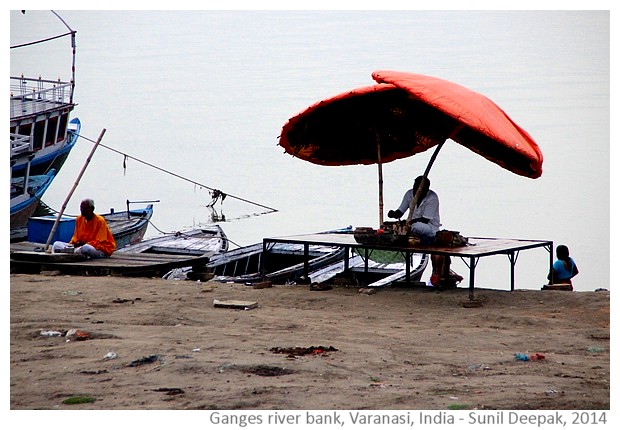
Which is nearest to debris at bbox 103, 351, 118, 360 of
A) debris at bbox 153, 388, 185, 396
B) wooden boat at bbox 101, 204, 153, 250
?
debris at bbox 153, 388, 185, 396

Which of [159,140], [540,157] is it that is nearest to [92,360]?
[540,157]

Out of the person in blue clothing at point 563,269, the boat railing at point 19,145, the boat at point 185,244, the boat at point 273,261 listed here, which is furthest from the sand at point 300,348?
the boat railing at point 19,145

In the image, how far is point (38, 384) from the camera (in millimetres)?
5512

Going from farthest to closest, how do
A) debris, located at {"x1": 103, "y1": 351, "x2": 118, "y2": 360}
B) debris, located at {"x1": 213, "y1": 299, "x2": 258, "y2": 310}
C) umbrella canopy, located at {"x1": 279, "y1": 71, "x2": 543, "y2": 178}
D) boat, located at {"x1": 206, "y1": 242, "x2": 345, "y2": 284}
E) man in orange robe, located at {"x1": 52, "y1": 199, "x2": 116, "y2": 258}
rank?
boat, located at {"x1": 206, "y1": 242, "x2": 345, "y2": 284}
man in orange robe, located at {"x1": 52, "y1": 199, "x2": 116, "y2": 258}
umbrella canopy, located at {"x1": 279, "y1": 71, "x2": 543, "y2": 178}
debris, located at {"x1": 213, "y1": 299, "x2": 258, "y2": 310}
debris, located at {"x1": 103, "y1": 351, "x2": 118, "y2": 360}

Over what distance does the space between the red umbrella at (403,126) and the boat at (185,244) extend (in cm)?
319

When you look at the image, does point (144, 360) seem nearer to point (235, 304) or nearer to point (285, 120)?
point (235, 304)

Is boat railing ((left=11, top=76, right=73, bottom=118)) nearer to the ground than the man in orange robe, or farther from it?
farther from it

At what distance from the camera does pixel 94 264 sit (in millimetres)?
9938

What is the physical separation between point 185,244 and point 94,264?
413 centimetres

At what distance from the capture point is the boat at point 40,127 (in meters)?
18.8

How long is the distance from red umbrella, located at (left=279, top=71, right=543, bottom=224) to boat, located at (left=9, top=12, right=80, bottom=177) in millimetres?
9849

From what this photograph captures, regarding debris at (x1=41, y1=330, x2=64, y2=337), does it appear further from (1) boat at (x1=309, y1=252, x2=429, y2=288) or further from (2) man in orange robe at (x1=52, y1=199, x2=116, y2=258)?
(1) boat at (x1=309, y1=252, x2=429, y2=288)

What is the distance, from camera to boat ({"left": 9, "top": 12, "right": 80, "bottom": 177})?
18.8 m

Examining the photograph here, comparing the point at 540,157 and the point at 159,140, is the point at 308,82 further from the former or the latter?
the point at 540,157
